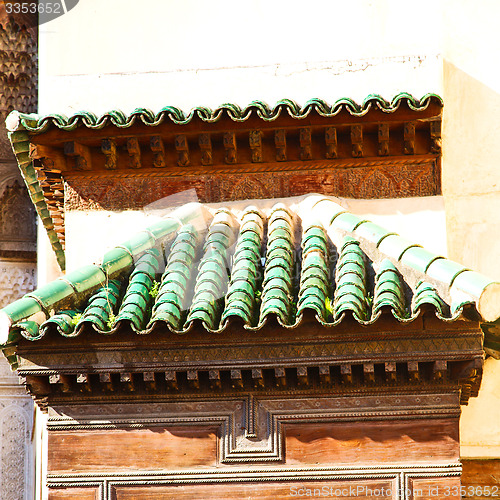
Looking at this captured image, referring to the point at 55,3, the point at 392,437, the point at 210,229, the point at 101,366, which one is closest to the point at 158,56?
the point at 55,3

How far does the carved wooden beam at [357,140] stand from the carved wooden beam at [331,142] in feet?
0.41

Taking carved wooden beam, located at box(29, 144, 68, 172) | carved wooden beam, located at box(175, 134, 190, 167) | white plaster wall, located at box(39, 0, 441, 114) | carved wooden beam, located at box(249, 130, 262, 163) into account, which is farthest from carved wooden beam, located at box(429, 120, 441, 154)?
carved wooden beam, located at box(29, 144, 68, 172)

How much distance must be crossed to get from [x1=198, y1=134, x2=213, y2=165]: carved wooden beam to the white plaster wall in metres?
0.63

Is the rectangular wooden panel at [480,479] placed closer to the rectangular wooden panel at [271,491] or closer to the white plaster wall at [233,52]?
the rectangular wooden panel at [271,491]

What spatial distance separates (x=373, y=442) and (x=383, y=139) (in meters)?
2.21

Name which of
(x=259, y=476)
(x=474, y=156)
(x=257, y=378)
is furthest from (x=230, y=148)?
(x=259, y=476)

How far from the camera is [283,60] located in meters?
6.97

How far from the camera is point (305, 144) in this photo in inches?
→ 247

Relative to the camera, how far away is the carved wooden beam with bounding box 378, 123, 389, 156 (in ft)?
20.1

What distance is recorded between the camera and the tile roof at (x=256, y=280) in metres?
4.83

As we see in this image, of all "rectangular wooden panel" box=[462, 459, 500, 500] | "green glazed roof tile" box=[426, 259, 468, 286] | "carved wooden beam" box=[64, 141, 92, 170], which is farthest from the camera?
"rectangular wooden panel" box=[462, 459, 500, 500]

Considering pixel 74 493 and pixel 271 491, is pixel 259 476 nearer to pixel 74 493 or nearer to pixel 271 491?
pixel 271 491

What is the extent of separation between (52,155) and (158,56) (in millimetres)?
1335

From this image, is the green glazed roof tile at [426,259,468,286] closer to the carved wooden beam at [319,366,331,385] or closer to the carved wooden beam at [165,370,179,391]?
the carved wooden beam at [319,366,331,385]
